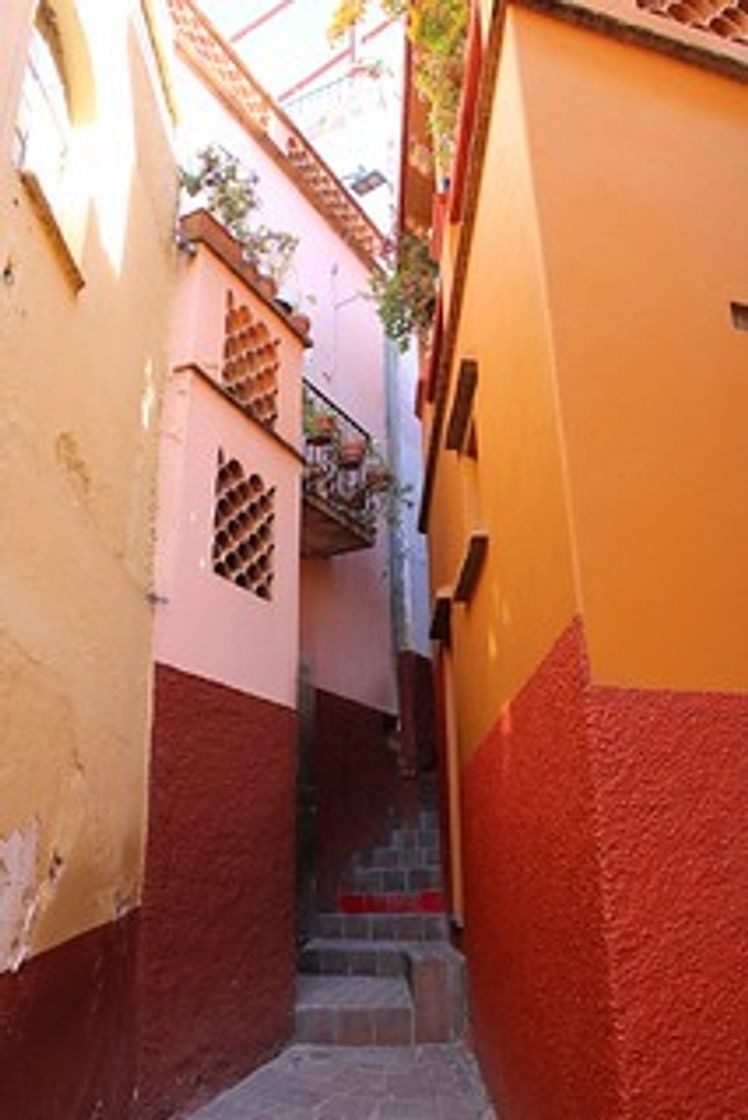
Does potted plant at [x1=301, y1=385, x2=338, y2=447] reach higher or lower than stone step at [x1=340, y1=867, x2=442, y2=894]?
higher

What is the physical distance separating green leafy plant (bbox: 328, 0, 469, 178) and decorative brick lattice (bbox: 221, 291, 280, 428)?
2.02m

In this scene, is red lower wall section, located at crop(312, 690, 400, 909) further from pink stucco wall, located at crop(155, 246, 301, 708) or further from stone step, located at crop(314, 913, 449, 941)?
pink stucco wall, located at crop(155, 246, 301, 708)

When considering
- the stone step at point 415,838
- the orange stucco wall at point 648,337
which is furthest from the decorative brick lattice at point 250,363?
the stone step at point 415,838

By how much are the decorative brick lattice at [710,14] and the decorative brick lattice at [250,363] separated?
11.2ft

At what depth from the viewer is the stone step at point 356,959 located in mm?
6305

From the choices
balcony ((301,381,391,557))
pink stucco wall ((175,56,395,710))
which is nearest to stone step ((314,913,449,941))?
pink stucco wall ((175,56,395,710))

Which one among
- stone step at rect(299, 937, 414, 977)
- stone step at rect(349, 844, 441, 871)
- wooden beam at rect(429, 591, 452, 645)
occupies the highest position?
wooden beam at rect(429, 591, 452, 645)

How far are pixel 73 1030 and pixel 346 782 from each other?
4940mm

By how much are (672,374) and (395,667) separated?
291 inches

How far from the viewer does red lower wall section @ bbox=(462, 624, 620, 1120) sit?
2297mm

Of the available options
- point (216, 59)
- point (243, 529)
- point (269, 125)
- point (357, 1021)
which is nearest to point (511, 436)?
point (243, 529)

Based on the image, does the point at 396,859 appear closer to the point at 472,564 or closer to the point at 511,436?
the point at 472,564

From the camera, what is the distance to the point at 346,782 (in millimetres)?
8227

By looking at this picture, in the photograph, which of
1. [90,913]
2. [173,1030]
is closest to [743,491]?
[90,913]
